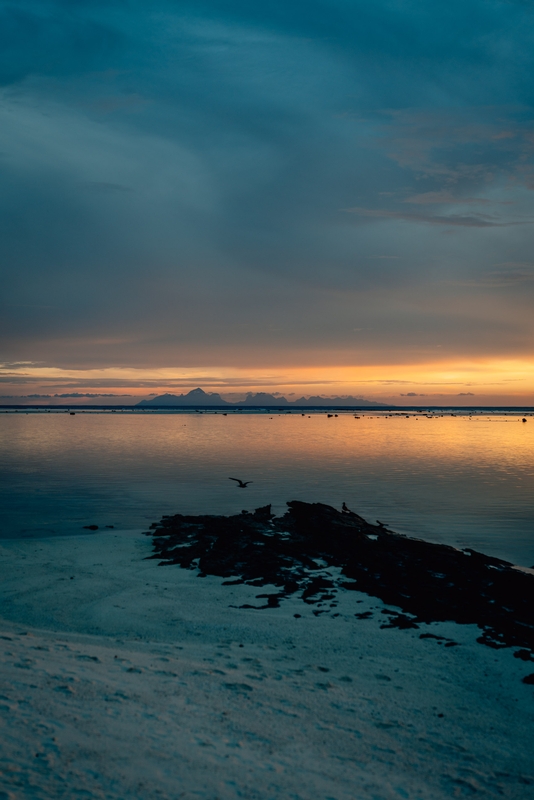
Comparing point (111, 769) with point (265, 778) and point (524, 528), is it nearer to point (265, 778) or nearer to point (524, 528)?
point (265, 778)

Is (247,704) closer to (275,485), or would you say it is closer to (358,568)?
(358,568)

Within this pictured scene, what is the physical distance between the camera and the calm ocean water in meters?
21.9

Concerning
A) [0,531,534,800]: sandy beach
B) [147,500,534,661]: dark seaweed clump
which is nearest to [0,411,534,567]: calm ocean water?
[147,500,534,661]: dark seaweed clump

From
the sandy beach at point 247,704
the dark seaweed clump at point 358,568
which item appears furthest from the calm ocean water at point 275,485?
the sandy beach at point 247,704

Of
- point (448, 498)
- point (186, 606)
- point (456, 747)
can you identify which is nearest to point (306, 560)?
point (186, 606)

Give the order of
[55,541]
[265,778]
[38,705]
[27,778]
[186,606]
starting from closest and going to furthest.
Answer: [27,778]
[265,778]
[38,705]
[186,606]
[55,541]

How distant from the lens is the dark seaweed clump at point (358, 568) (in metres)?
11.5

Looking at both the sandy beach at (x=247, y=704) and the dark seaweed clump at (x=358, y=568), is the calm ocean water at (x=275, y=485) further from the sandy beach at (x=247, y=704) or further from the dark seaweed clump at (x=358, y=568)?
the sandy beach at (x=247, y=704)

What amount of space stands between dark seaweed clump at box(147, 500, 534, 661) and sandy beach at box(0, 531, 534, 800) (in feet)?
2.02

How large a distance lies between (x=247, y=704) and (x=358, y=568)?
7435 millimetres

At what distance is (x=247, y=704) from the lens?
7594mm

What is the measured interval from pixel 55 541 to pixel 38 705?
1192 centimetres

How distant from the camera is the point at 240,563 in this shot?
1504 cm

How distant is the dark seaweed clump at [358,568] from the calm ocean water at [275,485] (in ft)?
11.9
